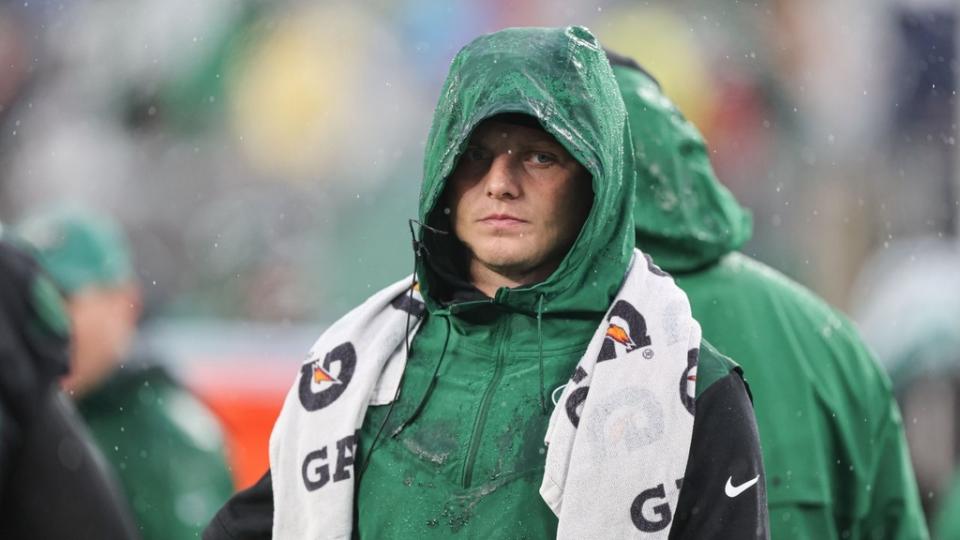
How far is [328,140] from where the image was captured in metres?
11.7

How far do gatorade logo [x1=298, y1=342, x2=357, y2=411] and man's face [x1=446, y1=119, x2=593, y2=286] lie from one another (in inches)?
13.0

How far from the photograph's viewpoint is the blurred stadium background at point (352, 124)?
36.6 ft

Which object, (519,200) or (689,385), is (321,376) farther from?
(689,385)

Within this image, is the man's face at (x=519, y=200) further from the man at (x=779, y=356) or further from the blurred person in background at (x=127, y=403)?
the blurred person in background at (x=127, y=403)

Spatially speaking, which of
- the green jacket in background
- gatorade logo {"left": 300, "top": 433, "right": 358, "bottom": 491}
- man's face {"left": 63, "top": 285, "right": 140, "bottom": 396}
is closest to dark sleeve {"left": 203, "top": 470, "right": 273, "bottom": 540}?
gatorade logo {"left": 300, "top": 433, "right": 358, "bottom": 491}

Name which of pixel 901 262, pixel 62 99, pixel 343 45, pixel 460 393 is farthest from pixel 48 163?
pixel 460 393

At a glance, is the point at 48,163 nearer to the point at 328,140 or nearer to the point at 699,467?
the point at 328,140

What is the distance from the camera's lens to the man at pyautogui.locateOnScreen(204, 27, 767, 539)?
10.0 feet

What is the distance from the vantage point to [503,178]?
10.8ft

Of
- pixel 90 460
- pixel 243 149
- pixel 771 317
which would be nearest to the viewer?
pixel 90 460

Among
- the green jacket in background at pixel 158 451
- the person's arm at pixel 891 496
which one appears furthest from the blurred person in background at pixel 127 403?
the person's arm at pixel 891 496

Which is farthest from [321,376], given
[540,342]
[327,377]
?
[540,342]

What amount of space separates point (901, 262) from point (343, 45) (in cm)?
388

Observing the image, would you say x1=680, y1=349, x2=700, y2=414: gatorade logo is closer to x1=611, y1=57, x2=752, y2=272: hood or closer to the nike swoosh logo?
the nike swoosh logo
